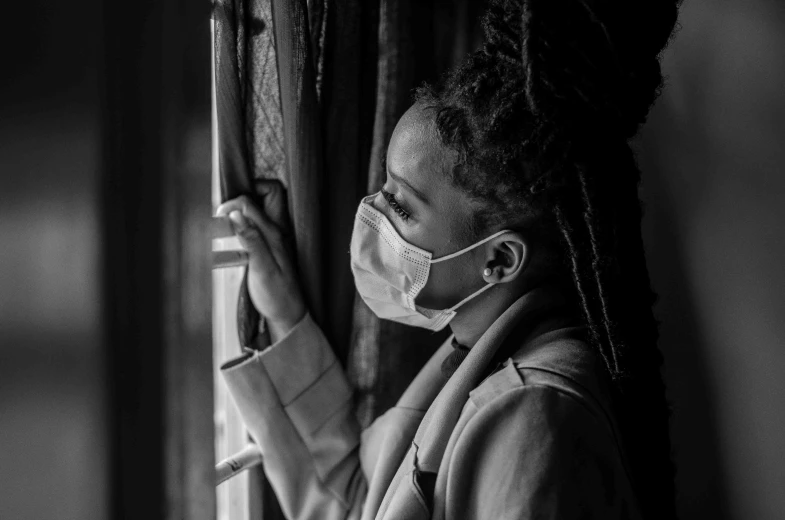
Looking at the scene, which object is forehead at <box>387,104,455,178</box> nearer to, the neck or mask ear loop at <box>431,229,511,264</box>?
mask ear loop at <box>431,229,511,264</box>

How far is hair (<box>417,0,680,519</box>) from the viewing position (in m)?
0.91

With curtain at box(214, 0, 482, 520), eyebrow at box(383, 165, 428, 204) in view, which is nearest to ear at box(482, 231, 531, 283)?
eyebrow at box(383, 165, 428, 204)

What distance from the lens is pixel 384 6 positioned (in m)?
1.31

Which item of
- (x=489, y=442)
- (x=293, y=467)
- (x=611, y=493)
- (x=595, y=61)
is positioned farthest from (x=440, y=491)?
(x=595, y=61)

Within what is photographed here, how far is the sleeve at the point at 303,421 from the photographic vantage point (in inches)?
46.8

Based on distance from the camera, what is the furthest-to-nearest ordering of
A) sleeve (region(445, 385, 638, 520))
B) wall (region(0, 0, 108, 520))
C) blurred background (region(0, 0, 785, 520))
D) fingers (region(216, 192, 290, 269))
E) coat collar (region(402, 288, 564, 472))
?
blurred background (region(0, 0, 785, 520)) < fingers (region(216, 192, 290, 269)) < coat collar (region(402, 288, 564, 472)) < sleeve (region(445, 385, 638, 520)) < wall (region(0, 0, 108, 520))

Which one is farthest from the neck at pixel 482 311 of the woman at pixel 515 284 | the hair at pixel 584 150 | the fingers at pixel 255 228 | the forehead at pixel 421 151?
the fingers at pixel 255 228

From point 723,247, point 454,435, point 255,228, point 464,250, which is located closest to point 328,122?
point 255,228

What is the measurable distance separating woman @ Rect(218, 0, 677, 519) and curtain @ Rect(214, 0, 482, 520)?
0.24ft

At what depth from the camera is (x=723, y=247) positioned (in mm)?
1469

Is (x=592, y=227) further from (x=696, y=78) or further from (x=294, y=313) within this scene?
(x=696, y=78)

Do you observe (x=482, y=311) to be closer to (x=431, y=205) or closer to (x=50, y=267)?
(x=431, y=205)

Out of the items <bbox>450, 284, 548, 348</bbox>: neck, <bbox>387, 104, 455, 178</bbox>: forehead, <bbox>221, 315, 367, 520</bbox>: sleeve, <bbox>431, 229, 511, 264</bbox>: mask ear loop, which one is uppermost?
<bbox>387, 104, 455, 178</bbox>: forehead

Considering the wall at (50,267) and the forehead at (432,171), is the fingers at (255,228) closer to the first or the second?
the forehead at (432,171)
